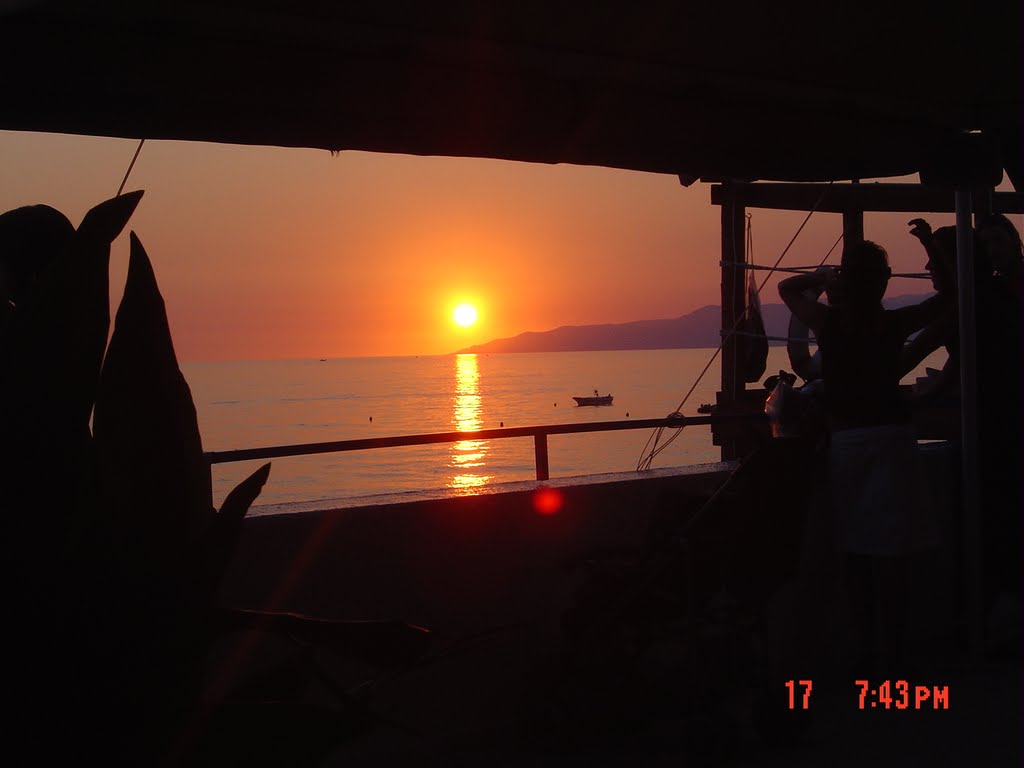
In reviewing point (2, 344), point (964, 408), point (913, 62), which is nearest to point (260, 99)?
point (2, 344)

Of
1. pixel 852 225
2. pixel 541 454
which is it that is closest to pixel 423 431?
pixel 852 225

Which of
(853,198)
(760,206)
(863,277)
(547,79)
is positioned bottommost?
(863,277)

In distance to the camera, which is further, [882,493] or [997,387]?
[997,387]

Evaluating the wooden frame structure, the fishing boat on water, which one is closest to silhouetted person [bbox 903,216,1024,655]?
the fishing boat on water

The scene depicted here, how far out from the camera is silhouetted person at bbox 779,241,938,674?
11.5 ft

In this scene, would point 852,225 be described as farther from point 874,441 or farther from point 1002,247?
point 874,441

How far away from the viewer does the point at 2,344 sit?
1.57 ft

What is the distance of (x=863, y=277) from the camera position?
3562 mm

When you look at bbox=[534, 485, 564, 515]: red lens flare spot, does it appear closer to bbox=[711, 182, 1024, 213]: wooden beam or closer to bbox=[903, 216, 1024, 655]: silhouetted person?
bbox=[903, 216, 1024, 655]: silhouetted person

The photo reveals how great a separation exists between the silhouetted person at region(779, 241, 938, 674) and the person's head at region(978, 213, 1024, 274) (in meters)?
0.97

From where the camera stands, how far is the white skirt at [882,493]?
3500mm

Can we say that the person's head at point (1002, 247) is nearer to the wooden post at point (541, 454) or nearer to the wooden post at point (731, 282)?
the wooden post at point (541, 454)

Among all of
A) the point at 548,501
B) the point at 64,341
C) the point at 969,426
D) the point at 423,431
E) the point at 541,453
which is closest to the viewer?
the point at 64,341

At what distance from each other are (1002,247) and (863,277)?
1215 mm
